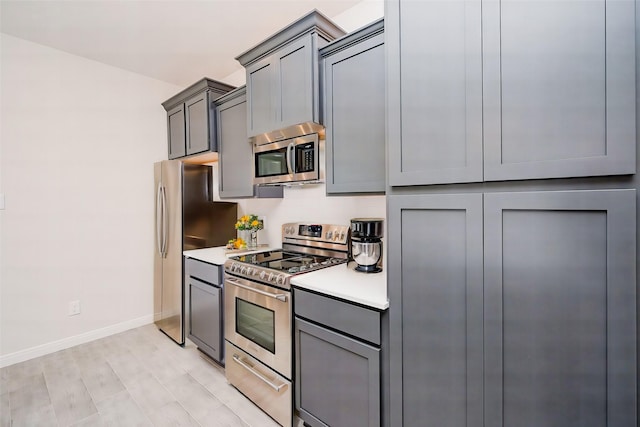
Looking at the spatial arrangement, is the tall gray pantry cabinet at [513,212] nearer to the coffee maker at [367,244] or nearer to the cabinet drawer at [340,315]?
the cabinet drawer at [340,315]

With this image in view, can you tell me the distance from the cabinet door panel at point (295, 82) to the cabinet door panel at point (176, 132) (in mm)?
1604

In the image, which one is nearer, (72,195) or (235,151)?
(235,151)

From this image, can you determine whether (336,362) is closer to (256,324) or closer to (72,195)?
(256,324)

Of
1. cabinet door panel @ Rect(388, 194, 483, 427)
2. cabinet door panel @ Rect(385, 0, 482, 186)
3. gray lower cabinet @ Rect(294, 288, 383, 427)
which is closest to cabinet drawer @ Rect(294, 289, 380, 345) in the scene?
gray lower cabinet @ Rect(294, 288, 383, 427)

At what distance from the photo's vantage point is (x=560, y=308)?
0.95m

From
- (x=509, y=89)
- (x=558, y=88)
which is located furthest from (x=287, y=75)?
(x=558, y=88)

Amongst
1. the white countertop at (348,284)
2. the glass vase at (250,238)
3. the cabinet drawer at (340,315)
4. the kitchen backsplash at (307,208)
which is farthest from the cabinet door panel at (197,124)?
the cabinet drawer at (340,315)

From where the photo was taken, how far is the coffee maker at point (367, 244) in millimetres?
1824

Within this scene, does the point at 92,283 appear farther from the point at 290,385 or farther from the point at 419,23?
the point at 419,23

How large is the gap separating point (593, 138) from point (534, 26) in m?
0.41

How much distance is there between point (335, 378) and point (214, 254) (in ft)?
5.39

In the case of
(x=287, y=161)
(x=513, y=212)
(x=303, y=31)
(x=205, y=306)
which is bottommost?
(x=205, y=306)

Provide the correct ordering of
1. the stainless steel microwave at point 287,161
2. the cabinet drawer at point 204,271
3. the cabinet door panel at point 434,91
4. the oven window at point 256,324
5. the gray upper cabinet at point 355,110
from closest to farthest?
the cabinet door panel at point 434,91
the gray upper cabinet at point 355,110
the oven window at point 256,324
the stainless steel microwave at point 287,161
the cabinet drawer at point 204,271

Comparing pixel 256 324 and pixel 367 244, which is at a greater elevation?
pixel 367 244
